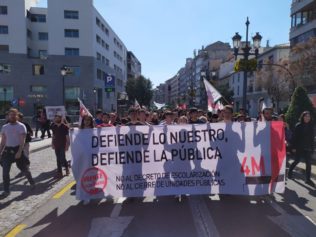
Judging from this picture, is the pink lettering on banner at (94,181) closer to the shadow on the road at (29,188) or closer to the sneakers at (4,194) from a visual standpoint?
the shadow on the road at (29,188)

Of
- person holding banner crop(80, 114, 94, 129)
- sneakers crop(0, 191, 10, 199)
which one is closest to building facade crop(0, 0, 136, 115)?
person holding banner crop(80, 114, 94, 129)

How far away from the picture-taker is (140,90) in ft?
256

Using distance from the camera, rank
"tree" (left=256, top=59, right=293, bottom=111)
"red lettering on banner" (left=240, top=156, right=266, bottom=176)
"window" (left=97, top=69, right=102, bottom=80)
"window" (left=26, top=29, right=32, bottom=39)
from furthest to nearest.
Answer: "window" (left=97, top=69, right=102, bottom=80), "window" (left=26, top=29, right=32, bottom=39), "tree" (left=256, top=59, right=293, bottom=111), "red lettering on banner" (left=240, top=156, right=266, bottom=176)

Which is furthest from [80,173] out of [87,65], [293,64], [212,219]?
[87,65]

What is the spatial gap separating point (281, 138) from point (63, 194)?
A: 470 centimetres

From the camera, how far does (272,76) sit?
149 ft

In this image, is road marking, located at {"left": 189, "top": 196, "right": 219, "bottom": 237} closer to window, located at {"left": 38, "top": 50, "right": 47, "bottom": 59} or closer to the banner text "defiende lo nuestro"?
the banner text "defiende lo nuestro"

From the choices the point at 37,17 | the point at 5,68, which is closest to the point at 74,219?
the point at 5,68

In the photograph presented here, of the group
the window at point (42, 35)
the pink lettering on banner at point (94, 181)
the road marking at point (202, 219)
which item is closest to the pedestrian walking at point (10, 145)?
the pink lettering on banner at point (94, 181)

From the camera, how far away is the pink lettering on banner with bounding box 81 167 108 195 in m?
6.40

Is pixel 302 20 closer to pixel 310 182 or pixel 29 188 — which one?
pixel 310 182

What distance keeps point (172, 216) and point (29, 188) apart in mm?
3738

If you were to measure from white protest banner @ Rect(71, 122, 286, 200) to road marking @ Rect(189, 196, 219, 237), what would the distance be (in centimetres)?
30

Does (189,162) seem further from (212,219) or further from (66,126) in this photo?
(66,126)
